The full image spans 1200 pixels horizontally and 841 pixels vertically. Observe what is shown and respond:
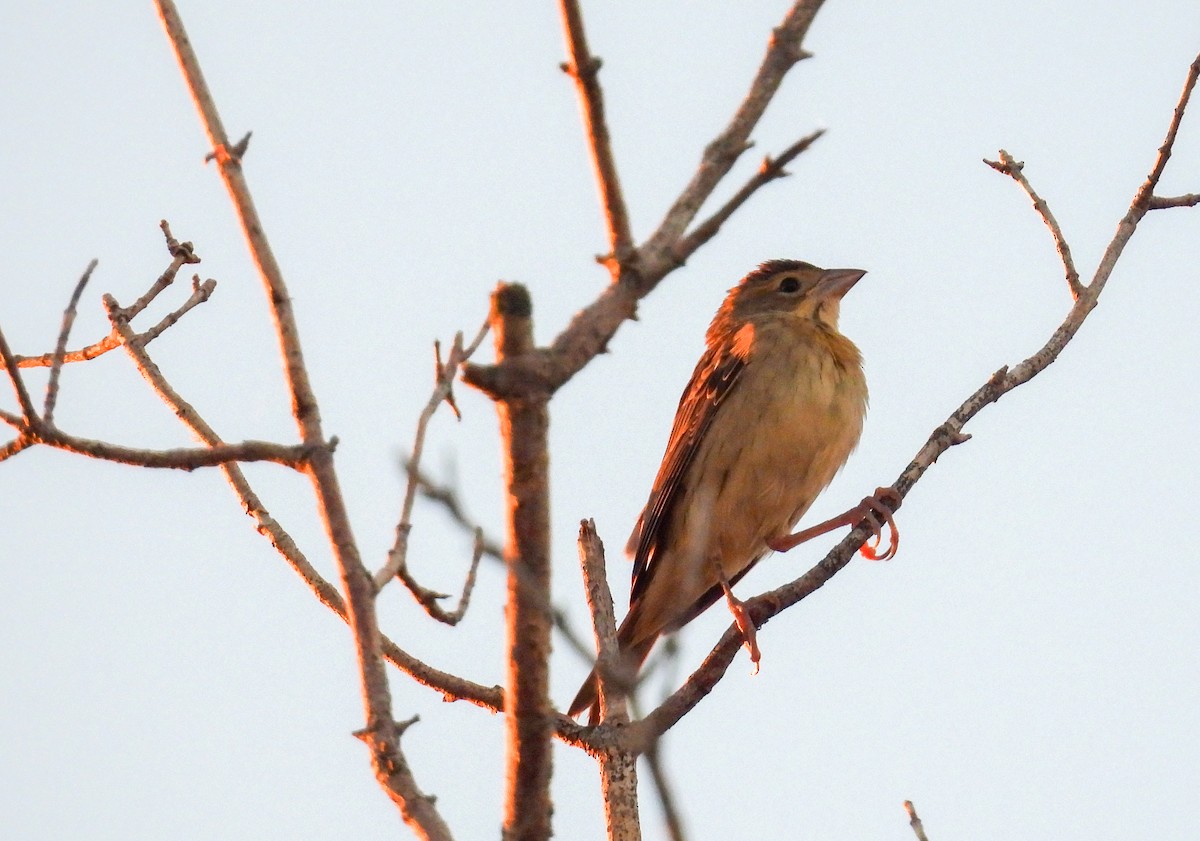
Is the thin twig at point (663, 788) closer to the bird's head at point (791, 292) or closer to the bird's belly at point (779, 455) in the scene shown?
the bird's belly at point (779, 455)

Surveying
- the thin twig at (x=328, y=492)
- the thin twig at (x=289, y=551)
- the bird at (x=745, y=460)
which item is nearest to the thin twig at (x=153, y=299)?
the thin twig at (x=289, y=551)

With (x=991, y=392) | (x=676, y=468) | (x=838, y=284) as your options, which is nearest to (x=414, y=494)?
(x=991, y=392)

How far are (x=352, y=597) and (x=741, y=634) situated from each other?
219 cm

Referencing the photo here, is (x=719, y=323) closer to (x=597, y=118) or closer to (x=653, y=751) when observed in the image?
(x=597, y=118)

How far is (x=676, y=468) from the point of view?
737 centimetres

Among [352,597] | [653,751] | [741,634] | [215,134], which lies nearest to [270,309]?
[215,134]

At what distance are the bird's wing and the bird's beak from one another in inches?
34.3

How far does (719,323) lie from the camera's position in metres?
8.62

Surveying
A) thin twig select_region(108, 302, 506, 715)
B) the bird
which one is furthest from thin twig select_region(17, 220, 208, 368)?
the bird

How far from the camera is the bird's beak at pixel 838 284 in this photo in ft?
26.6

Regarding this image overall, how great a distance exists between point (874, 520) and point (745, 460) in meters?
1.00

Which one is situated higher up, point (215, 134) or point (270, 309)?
point (215, 134)

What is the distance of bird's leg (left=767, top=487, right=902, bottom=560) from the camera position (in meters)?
6.42

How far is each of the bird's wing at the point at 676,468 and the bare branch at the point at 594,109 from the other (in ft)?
13.8
